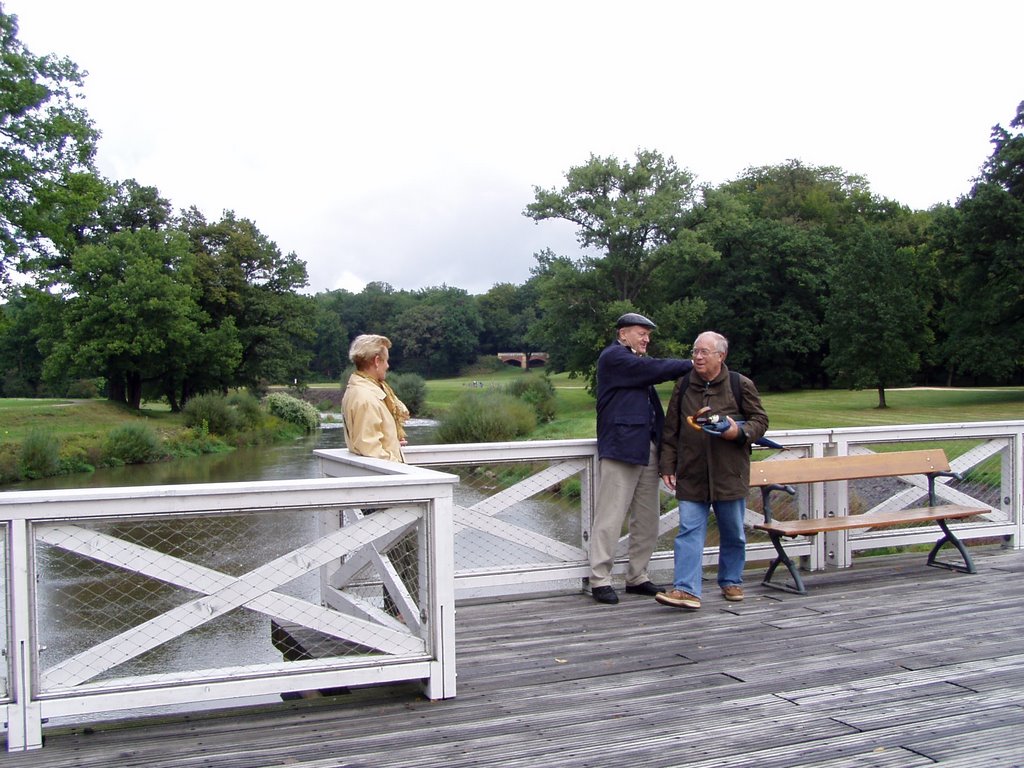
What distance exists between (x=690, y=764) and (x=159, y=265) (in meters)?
41.5

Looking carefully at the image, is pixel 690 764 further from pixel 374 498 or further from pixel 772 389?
pixel 772 389

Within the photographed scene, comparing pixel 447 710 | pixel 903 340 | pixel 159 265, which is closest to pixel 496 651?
pixel 447 710

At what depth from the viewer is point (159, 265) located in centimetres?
4119

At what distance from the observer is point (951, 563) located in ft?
23.2

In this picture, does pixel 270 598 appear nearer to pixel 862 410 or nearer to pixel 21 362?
pixel 862 410

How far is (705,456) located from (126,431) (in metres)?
29.3

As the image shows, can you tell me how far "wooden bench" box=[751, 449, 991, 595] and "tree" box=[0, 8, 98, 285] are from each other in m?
23.2

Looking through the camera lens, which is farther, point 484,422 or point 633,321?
point 484,422

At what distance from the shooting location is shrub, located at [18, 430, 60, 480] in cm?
2655

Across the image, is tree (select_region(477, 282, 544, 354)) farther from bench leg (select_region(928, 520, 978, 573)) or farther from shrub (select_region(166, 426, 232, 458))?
bench leg (select_region(928, 520, 978, 573))

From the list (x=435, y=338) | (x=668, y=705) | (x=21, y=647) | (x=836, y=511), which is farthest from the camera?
(x=435, y=338)

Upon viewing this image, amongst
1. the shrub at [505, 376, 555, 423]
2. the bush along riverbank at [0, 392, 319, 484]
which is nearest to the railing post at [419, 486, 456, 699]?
the bush along riverbank at [0, 392, 319, 484]

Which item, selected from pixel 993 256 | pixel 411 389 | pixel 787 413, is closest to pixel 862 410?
pixel 787 413

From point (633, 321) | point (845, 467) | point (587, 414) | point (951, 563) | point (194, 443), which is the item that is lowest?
point (194, 443)
